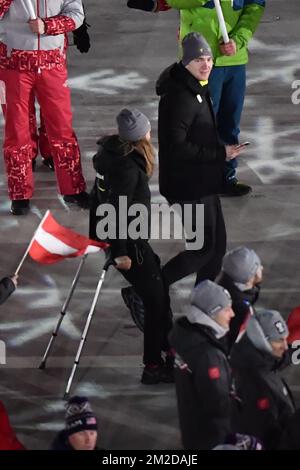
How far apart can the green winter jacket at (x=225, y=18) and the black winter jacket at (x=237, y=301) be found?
12.0ft

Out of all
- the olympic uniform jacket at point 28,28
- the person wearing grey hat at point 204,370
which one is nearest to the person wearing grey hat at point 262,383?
the person wearing grey hat at point 204,370

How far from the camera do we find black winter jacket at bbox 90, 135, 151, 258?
29.9ft

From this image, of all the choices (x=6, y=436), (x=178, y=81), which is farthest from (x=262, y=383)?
(x=178, y=81)

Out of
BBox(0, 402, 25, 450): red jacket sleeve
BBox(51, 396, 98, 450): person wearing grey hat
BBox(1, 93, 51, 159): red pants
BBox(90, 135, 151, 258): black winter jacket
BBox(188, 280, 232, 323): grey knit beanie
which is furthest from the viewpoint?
BBox(1, 93, 51, 159): red pants

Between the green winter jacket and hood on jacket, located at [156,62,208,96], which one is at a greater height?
hood on jacket, located at [156,62,208,96]

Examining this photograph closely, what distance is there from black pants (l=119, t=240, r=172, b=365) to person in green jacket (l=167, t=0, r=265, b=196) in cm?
286

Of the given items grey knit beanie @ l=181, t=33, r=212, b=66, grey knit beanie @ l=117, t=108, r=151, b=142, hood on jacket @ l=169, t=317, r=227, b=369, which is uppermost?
grey knit beanie @ l=181, t=33, r=212, b=66

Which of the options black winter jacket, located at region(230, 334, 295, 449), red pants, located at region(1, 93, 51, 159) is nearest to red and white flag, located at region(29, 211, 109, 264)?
black winter jacket, located at region(230, 334, 295, 449)

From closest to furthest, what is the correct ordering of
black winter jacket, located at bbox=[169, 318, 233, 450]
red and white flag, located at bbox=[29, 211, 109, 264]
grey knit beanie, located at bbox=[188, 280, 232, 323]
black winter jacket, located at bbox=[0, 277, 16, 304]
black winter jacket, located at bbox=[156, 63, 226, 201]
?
black winter jacket, located at bbox=[169, 318, 233, 450] → grey knit beanie, located at bbox=[188, 280, 232, 323] → black winter jacket, located at bbox=[0, 277, 16, 304] → red and white flag, located at bbox=[29, 211, 109, 264] → black winter jacket, located at bbox=[156, 63, 226, 201]

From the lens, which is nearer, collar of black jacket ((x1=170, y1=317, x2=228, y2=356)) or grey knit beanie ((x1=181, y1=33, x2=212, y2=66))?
collar of black jacket ((x1=170, y1=317, x2=228, y2=356))

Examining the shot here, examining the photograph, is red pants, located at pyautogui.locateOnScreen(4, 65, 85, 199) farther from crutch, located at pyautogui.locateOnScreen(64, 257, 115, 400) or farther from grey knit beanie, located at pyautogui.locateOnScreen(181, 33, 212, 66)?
crutch, located at pyautogui.locateOnScreen(64, 257, 115, 400)

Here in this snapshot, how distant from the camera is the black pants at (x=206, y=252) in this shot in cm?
981

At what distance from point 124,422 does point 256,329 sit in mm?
1478

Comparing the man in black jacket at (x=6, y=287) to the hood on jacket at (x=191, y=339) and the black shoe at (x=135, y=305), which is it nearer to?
the black shoe at (x=135, y=305)
